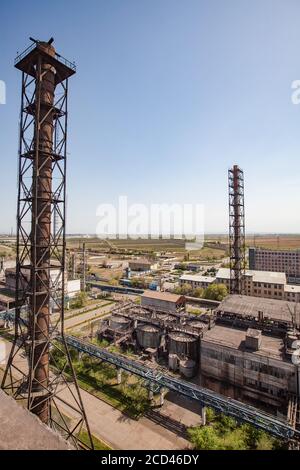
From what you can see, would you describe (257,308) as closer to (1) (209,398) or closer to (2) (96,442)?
(1) (209,398)

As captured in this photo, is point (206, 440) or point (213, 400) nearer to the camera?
point (206, 440)

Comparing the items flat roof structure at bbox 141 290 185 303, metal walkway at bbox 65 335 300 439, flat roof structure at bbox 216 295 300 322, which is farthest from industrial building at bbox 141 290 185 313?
metal walkway at bbox 65 335 300 439

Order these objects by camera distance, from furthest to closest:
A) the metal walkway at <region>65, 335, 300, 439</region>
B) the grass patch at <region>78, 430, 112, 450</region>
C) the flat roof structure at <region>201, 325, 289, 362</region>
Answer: the flat roof structure at <region>201, 325, 289, 362</region> < the grass patch at <region>78, 430, 112, 450</region> < the metal walkway at <region>65, 335, 300, 439</region>

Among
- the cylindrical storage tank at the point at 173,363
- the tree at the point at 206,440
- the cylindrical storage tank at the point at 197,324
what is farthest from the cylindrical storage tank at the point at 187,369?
the tree at the point at 206,440

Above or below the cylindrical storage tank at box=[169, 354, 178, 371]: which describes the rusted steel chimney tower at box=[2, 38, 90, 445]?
above

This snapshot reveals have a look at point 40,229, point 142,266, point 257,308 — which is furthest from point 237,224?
point 142,266

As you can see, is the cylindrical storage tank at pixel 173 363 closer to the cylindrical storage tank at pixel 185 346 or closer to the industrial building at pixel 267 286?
the cylindrical storage tank at pixel 185 346

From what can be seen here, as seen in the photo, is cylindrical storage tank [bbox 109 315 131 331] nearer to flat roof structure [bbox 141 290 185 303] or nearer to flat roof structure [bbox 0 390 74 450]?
flat roof structure [bbox 141 290 185 303]
